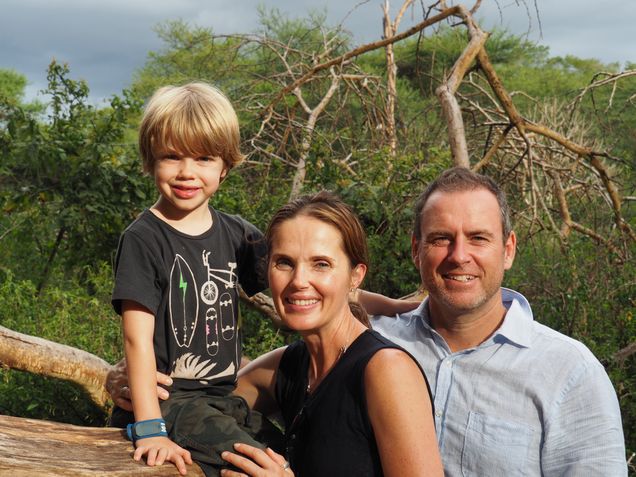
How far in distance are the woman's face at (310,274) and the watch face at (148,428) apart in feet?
1.62

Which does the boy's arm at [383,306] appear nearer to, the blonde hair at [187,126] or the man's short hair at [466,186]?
the man's short hair at [466,186]

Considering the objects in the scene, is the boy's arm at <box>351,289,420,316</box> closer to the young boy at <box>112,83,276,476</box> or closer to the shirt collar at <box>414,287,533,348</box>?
the shirt collar at <box>414,287,533,348</box>

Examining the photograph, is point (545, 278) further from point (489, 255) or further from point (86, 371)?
point (489, 255)

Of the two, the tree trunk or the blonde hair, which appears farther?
the tree trunk

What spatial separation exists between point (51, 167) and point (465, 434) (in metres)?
5.83

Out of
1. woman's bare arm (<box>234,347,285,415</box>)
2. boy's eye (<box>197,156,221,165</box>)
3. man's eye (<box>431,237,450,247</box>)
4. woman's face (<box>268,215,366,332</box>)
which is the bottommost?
woman's bare arm (<box>234,347,285,415</box>)

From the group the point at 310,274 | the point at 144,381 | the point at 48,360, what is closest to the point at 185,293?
the point at 144,381

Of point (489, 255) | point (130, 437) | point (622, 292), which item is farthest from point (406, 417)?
point (622, 292)

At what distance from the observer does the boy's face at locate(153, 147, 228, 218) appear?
8.42 feet

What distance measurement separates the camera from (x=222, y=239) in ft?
8.89

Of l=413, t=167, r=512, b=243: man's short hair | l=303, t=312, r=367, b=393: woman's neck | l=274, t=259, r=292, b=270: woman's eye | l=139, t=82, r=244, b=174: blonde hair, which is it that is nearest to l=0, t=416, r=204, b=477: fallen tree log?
l=303, t=312, r=367, b=393: woman's neck

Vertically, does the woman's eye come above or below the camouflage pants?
above

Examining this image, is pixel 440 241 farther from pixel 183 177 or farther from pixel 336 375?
pixel 183 177

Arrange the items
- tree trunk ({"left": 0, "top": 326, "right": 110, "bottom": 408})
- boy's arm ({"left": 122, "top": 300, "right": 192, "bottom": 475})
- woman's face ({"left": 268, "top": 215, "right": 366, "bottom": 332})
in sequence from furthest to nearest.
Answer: tree trunk ({"left": 0, "top": 326, "right": 110, "bottom": 408}) → boy's arm ({"left": 122, "top": 300, "right": 192, "bottom": 475}) → woman's face ({"left": 268, "top": 215, "right": 366, "bottom": 332})
